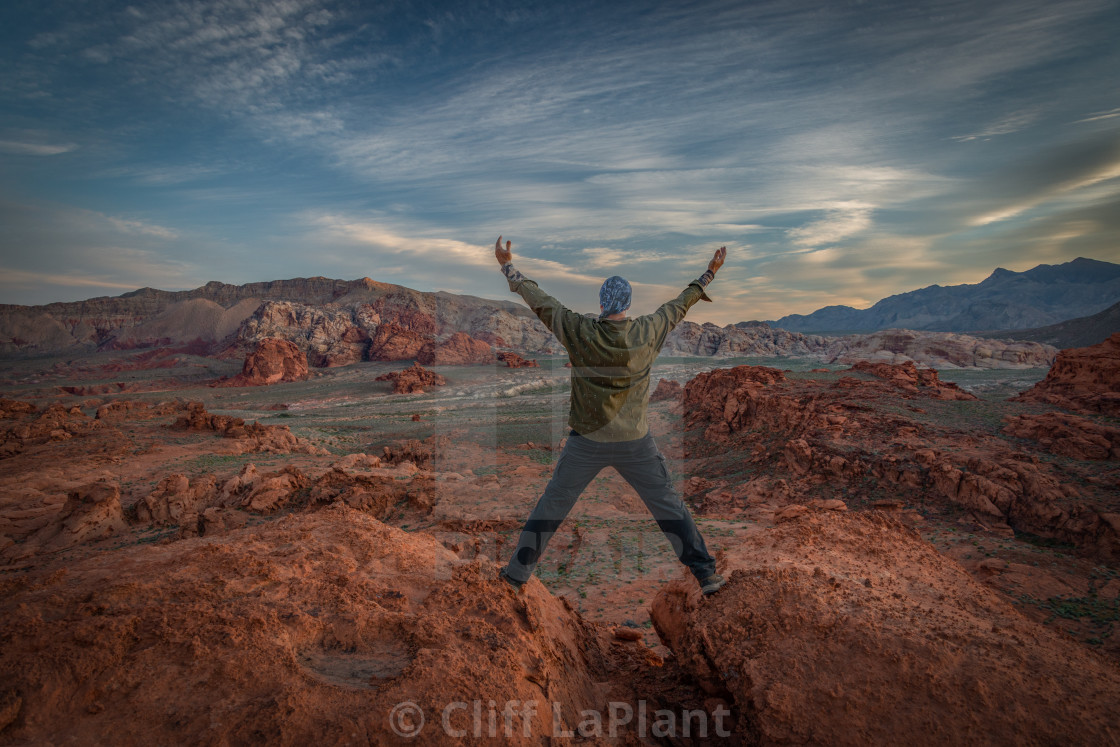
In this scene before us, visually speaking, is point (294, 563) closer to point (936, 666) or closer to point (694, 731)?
point (694, 731)

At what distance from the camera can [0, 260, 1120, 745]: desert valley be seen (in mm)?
2041

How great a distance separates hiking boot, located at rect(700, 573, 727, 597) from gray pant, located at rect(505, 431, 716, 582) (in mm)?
154

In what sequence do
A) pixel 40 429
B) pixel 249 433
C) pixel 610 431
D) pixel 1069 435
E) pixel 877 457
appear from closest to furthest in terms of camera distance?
1. pixel 610 431
2. pixel 1069 435
3. pixel 877 457
4. pixel 40 429
5. pixel 249 433

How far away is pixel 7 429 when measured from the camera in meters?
13.7

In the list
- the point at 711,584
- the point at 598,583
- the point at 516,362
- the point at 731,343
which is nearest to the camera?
the point at 711,584

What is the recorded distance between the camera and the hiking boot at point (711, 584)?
3.16m

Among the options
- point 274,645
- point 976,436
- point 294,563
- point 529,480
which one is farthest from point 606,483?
point 274,645

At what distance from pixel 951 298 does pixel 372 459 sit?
182m

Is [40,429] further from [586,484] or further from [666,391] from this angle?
[666,391]

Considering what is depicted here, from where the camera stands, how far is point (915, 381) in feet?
52.7

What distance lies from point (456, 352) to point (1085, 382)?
4248 cm

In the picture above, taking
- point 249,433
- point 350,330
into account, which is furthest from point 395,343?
point 249,433

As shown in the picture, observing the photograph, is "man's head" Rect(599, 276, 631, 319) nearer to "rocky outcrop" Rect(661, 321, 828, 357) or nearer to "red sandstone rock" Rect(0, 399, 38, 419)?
"red sandstone rock" Rect(0, 399, 38, 419)

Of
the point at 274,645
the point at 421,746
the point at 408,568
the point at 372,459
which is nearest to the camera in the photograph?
the point at 421,746
